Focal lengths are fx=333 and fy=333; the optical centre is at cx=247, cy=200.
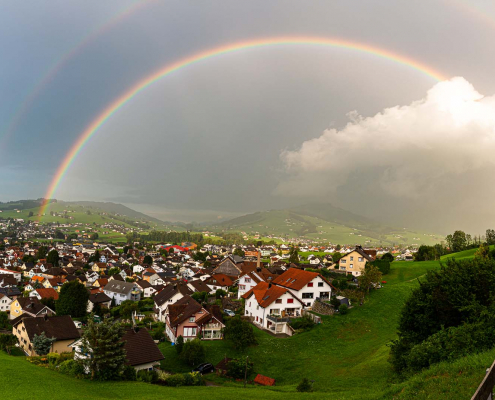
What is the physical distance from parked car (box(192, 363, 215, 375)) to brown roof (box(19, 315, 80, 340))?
19.3 metres

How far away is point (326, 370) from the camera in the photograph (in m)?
27.8

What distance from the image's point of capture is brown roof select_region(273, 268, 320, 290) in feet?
161

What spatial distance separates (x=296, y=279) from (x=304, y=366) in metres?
22.3

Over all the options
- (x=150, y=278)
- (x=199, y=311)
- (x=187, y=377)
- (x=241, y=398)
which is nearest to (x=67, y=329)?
(x=199, y=311)

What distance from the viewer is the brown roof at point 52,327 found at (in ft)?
133

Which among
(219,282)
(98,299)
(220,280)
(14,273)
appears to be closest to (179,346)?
(98,299)

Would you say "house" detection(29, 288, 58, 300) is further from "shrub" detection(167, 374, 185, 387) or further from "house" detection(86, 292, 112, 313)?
"shrub" detection(167, 374, 185, 387)

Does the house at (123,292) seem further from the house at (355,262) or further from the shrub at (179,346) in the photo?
the house at (355,262)

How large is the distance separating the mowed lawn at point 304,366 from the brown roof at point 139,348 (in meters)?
4.55

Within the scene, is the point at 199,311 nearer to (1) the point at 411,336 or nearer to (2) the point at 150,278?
(1) the point at 411,336

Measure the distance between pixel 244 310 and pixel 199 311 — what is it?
1145 cm

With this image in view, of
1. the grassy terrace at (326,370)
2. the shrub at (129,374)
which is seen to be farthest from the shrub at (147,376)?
the grassy terrace at (326,370)

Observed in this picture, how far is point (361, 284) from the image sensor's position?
48.6 meters

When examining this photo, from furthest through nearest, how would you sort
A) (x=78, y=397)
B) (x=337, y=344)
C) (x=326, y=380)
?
1. (x=337, y=344)
2. (x=326, y=380)
3. (x=78, y=397)
